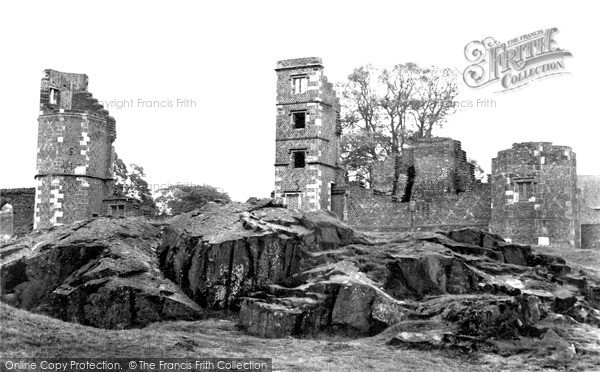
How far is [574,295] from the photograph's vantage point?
3206cm

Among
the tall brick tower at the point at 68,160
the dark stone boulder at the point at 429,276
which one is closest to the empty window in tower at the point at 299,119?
the tall brick tower at the point at 68,160

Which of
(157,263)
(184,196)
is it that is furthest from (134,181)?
(157,263)

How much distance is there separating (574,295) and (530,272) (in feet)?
6.99

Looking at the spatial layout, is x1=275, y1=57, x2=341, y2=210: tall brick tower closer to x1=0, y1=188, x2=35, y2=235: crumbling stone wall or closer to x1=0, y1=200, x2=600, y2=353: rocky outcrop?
x1=0, y1=188, x2=35, y2=235: crumbling stone wall

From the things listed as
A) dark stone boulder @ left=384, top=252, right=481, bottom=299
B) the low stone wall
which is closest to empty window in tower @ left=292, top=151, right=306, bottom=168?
the low stone wall

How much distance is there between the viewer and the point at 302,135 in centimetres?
5475

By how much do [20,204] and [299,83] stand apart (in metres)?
18.8

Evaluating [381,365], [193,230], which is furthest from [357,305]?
[193,230]

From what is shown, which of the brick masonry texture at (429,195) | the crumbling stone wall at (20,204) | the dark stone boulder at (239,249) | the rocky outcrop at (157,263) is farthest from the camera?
the crumbling stone wall at (20,204)

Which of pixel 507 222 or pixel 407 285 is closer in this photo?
pixel 407 285

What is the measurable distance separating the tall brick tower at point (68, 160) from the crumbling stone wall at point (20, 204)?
3325 millimetres

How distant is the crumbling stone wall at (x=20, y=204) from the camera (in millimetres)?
55750

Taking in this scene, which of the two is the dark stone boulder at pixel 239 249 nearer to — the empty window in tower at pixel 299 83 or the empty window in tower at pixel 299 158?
the empty window in tower at pixel 299 158

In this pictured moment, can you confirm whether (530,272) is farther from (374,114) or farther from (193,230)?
(374,114)
